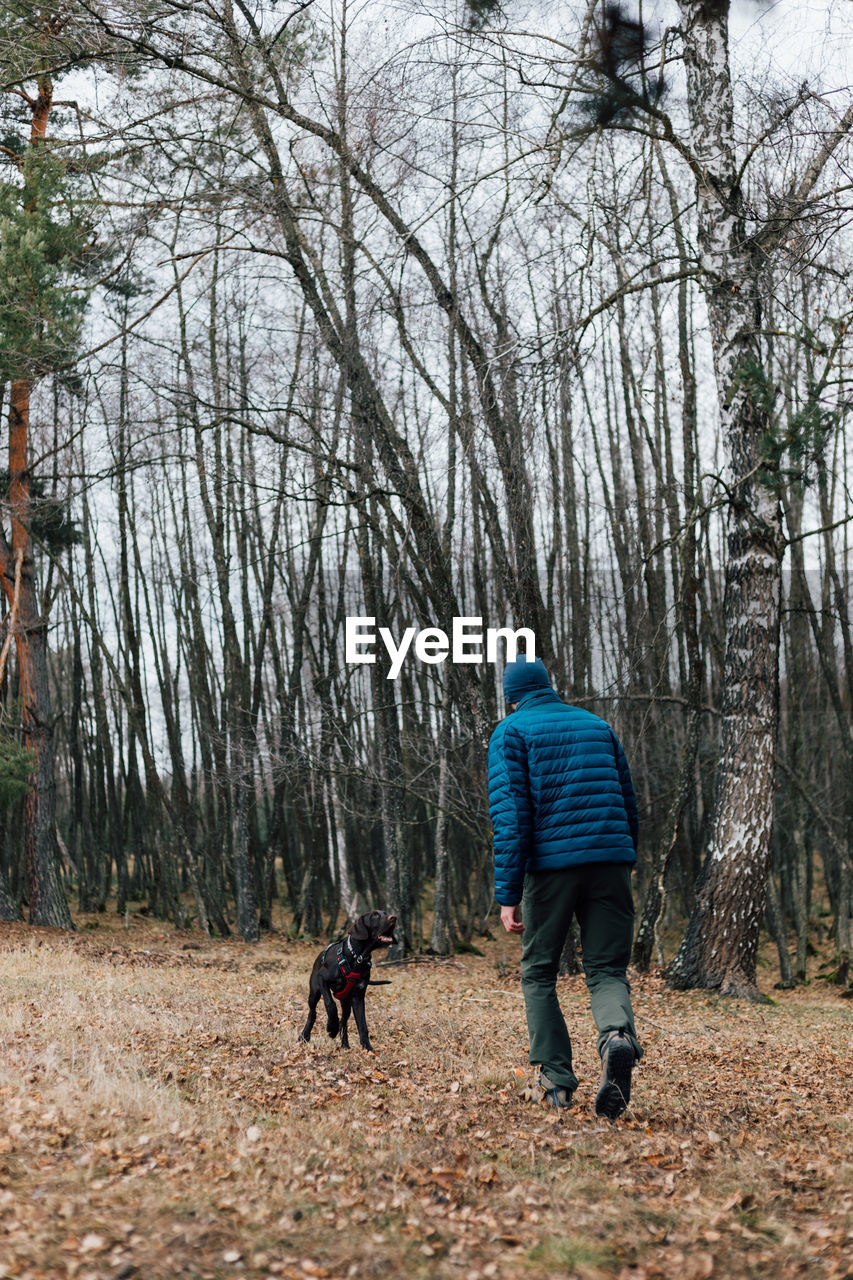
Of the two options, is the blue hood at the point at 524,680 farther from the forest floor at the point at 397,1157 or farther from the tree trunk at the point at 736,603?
the tree trunk at the point at 736,603

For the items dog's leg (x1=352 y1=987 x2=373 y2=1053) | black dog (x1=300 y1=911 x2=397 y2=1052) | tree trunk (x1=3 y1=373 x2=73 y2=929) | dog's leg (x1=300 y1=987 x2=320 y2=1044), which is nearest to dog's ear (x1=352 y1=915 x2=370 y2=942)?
black dog (x1=300 y1=911 x2=397 y2=1052)

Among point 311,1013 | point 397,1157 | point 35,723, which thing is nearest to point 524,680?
point 397,1157

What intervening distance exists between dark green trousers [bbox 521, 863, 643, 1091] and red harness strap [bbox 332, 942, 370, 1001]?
140 cm

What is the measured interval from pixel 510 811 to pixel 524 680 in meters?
0.59

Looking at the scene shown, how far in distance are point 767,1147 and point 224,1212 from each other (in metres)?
1.95

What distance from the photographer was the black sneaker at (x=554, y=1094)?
12.6ft

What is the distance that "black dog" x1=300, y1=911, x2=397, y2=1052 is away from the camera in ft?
16.5

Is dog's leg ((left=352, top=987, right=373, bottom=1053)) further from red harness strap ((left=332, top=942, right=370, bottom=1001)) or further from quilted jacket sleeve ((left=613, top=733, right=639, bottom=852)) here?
quilted jacket sleeve ((left=613, top=733, right=639, bottom=852))

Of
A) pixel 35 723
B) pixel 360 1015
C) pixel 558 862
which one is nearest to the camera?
pixel 558 862

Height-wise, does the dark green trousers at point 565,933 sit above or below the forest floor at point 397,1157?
above

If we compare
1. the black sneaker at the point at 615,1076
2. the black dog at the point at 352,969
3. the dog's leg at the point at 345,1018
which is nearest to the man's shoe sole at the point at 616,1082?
the black sneaker at the point at 615,1076

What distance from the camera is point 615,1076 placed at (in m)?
3.62

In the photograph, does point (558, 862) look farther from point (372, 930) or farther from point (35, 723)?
point (35, 723)

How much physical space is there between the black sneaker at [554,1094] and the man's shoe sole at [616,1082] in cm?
17
